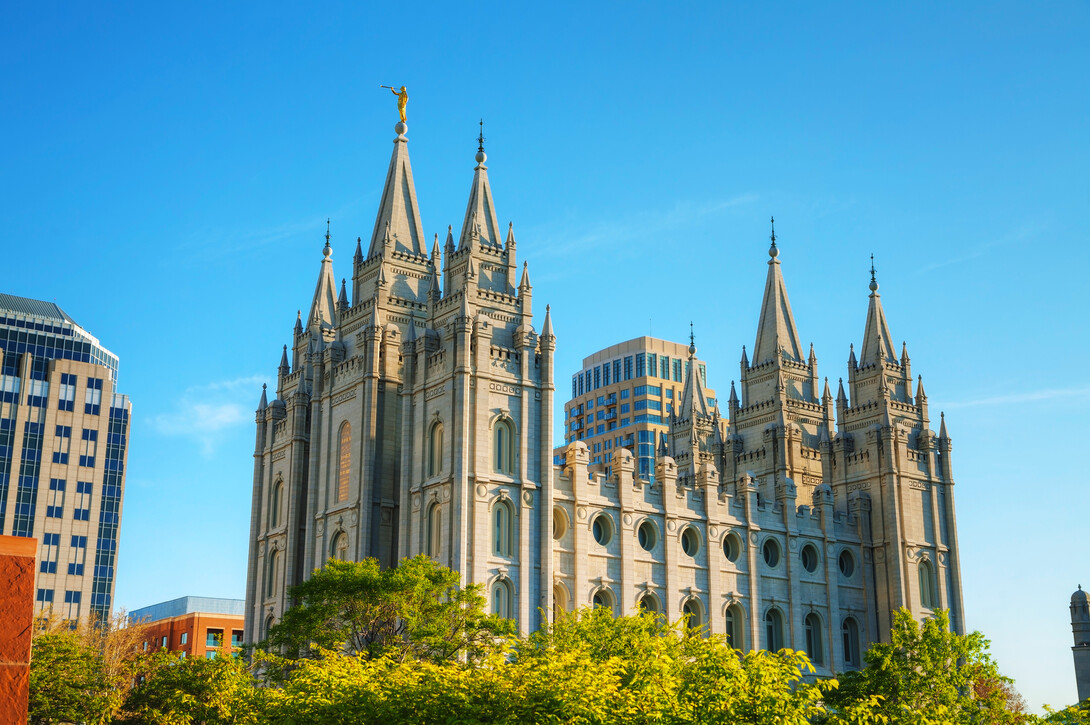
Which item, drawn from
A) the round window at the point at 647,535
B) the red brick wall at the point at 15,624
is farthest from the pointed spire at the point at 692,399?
the red brick wall at the point at 15,624

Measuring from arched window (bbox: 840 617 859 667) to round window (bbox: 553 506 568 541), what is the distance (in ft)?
76.3

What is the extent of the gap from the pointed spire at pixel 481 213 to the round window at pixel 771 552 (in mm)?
25444

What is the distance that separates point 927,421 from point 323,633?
50757mm

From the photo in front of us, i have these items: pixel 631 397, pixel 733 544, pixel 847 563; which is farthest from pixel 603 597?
pixel 631 397

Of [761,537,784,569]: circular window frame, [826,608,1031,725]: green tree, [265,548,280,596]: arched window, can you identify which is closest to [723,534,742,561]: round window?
[761,537,784,569]: circular window frame

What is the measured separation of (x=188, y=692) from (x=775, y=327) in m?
49.7

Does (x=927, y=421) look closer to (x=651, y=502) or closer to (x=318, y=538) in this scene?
(x=651, y=502)

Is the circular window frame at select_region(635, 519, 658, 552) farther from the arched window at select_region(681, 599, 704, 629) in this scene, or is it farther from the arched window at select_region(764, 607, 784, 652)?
the arched window at select_region(764, 607, 784, 652)

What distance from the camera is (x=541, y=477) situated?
6241 centimetres

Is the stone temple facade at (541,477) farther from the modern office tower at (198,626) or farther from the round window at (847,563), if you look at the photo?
the modern office tower at (198,626)

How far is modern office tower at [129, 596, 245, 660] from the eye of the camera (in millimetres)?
115375

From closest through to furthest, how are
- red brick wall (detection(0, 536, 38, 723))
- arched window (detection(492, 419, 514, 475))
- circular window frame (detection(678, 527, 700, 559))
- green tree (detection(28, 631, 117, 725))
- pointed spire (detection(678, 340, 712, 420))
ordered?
1. red brick wall (detection(0, 536, 38, 723))
2. green tree (detection(28, 631, 117, 725))
3. arched window (detection(492, 419, 514, 475))
4. circular window frame (detection(678, 527, 700, 559))
5. pointed spire (detection(678, 340, 712, 420))

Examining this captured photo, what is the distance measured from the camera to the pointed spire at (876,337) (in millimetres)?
86125

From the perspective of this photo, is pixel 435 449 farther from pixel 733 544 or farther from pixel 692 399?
pixel 692 399
